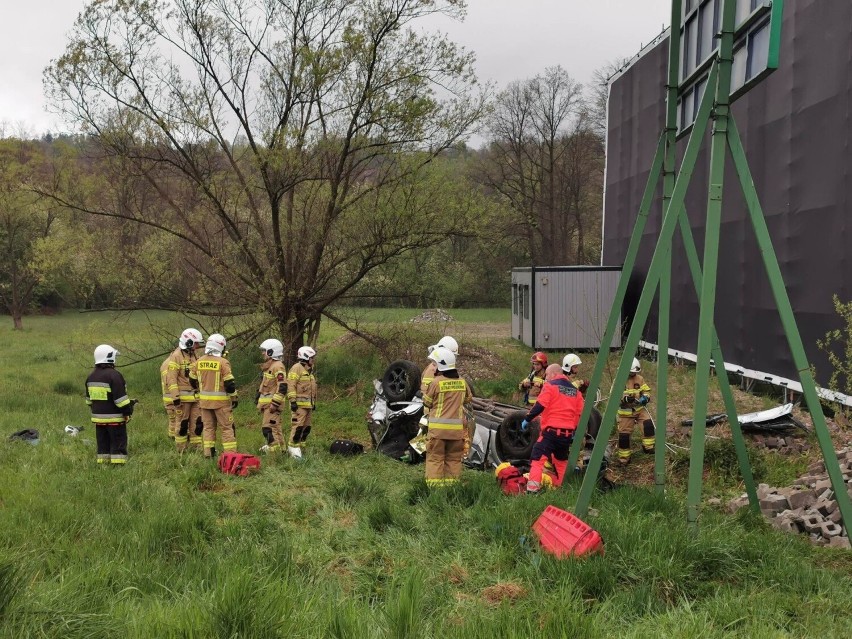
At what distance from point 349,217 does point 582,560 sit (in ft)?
37.4

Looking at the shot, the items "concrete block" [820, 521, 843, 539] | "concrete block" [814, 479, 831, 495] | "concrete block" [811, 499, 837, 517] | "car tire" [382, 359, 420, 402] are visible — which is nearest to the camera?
"concrete block" [820, 521, 843, 539]

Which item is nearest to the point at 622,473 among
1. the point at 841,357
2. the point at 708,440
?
the point at 708,440

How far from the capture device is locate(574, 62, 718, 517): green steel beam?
4902mm

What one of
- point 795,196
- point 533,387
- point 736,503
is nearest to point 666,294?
point 736,503

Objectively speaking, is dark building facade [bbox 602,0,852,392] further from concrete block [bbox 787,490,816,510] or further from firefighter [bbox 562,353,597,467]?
concrete block [bbox 787,490,816,510]

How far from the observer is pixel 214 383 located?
9.03 metres

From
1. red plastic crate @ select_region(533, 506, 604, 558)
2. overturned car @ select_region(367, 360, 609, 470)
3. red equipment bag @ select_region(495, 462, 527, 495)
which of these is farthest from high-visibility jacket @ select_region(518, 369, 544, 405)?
red plastic crate @ select_region(533, 506, 604, 558)

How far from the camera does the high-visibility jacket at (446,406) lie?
7.32 m

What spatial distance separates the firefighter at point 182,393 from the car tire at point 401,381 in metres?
2.85

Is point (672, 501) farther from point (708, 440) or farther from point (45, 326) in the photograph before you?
point (45, 326)

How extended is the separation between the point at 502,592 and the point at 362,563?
1.05 meters

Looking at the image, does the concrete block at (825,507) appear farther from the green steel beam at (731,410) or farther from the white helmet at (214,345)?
the white helmet at (214,345)

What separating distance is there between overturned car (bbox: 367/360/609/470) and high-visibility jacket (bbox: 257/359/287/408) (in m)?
1.39

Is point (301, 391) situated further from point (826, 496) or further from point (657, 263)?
point (826, 496)
